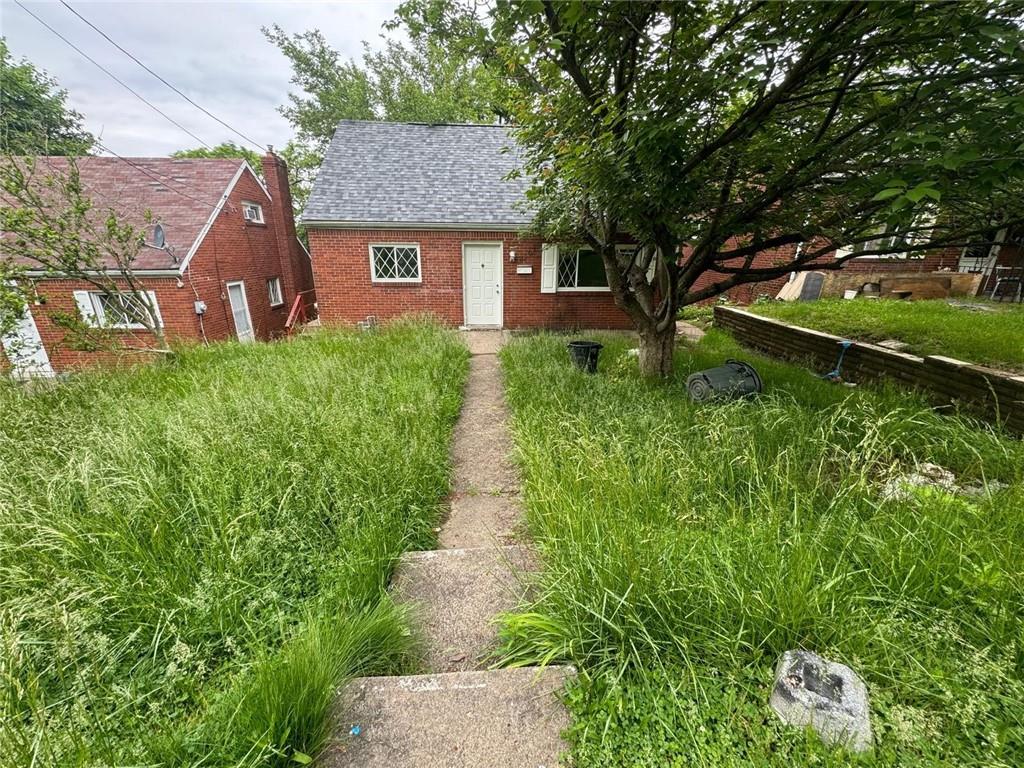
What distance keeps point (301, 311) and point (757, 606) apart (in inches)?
642

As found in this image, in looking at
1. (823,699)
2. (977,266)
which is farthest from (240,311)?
(977,266)

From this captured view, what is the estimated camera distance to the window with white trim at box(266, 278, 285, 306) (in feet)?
46.2

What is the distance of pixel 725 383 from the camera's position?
14.0ft

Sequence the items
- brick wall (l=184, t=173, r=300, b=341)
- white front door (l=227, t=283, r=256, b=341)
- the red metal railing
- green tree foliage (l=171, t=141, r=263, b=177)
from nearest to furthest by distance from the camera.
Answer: brick wall (l=184, t=173, r=300, b=341), white front door (l=227, t=283, r=256, b=341), the red metal railing, green tree foliage (l=171, t=141, r=263, b=177)

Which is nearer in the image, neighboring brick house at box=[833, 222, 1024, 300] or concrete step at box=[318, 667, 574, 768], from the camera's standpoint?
concrete step at box=[318, 667, 574, 768]

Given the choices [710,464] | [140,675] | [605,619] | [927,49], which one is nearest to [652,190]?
[927,49]

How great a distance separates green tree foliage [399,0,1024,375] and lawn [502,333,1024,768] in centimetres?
175

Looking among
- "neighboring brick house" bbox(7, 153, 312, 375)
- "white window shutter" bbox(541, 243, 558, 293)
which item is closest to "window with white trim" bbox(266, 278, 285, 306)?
"neighboring brick house" bbox(7, 153, 312, 375)

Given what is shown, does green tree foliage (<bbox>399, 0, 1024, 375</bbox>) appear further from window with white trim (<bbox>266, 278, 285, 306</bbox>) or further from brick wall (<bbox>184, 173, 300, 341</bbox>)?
window with white trim (<bbox>266, 278, 285, 306</bbox>)

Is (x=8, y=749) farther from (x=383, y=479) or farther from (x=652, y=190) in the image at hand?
(x=652, y=190)

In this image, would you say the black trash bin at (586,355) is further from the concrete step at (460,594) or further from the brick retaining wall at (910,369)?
the concrete step at (460,594)

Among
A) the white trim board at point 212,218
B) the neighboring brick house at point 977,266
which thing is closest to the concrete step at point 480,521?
the neighboring brick house at point 977,266

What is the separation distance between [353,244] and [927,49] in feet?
31.5

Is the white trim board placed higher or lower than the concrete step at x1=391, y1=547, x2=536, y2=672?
higher
